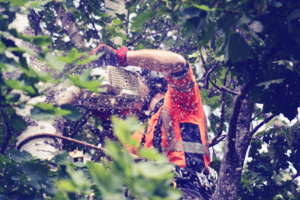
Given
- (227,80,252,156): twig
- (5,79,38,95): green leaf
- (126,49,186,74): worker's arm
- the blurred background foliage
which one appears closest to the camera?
the blurred background foliage

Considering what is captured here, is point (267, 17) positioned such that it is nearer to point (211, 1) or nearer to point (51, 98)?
point (211, 1)

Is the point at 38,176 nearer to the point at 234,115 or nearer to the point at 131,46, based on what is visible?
the point at 234,115

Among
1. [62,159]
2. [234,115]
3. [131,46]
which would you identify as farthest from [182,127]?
[131,46]

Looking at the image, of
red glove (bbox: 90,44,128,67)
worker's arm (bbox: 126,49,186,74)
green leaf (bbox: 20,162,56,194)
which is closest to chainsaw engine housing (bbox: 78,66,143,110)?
red glove (bbox: 90,44,128,67)

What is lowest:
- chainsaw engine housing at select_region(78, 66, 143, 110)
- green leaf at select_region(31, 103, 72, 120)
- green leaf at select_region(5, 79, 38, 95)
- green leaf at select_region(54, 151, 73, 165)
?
chainsaw engine housing at select_region(78, 66, 143, 110)

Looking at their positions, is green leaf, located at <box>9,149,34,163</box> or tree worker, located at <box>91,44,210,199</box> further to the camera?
tree worker, located at <box>91,44,210,199</box>

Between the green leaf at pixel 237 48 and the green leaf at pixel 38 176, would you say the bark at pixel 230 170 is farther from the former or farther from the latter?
the green leaf at pixel 38 176

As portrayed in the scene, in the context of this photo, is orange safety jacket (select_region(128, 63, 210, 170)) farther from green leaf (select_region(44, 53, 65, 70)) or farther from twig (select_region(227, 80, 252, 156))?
green leaf (select_region(44, 53, 65, 70))

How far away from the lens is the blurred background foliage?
75cm

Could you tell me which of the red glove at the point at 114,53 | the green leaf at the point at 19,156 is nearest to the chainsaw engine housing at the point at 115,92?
the red glove at the point at 114,53

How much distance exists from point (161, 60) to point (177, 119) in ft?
1.91

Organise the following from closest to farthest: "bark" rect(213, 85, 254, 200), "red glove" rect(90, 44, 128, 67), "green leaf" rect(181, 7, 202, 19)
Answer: "green leaf" rect(181, 7, 202, 19)
"bark" rect(213, 85, 254, 200)
"red glove" rect(90, 44, 128, 67)

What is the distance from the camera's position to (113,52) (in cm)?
262

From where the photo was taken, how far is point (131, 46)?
3814 millimetres
